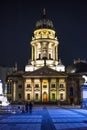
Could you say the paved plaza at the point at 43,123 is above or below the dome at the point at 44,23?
below

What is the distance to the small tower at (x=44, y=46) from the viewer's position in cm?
11600

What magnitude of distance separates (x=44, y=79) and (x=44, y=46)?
12.2 m

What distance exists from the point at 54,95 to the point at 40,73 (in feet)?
26.1

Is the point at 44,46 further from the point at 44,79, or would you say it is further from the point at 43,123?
the point at 43,123

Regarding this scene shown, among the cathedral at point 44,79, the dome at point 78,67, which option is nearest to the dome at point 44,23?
the cathedral at point 44,79

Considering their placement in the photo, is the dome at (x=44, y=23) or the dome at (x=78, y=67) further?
the dome at (x=78, y=67)

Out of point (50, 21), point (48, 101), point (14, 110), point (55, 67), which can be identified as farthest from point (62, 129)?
point (50, 21)

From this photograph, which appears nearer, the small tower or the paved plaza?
the paved plaza

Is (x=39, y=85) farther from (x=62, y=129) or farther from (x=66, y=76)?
(x=62, y=129)

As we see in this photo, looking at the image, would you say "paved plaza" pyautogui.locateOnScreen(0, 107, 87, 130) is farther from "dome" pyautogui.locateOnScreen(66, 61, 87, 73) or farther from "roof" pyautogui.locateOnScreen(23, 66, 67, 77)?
"dome" pyautogui.locateOnScreen(66, 61, 87, 73)

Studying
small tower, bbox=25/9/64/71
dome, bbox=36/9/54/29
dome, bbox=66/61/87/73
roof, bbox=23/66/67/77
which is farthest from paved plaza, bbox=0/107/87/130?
dome, bbox=66/61/87/73

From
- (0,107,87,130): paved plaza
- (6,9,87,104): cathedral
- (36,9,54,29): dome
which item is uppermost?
(36,9,54,29): dome

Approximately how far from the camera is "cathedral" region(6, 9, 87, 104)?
361 feet

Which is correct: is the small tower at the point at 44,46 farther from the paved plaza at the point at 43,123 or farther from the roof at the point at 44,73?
the paved plaza at the point at 43,123
